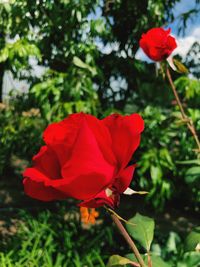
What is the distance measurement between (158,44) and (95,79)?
2.69 metres

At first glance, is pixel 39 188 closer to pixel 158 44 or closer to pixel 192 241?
pixel 192 241

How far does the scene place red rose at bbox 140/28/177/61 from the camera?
1442 millimetres

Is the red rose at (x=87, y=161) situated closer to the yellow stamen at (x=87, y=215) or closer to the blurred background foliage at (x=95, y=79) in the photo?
the yellow stamen at (x=87, y=215)

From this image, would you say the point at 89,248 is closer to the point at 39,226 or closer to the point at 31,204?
the point at 39,226

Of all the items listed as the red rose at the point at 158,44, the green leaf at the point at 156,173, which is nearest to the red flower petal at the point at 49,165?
the red rose at the point at 158,44

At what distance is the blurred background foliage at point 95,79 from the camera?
3.36m

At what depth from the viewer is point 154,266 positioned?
0.99 m

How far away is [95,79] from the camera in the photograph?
13.5ft

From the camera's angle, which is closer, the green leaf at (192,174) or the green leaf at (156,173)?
the green leaf at (192,174)

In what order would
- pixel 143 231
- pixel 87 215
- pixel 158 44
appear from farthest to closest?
pixel 158 44, pixel 87 215, pixel 143 231

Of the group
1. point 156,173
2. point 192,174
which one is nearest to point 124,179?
point 192,174

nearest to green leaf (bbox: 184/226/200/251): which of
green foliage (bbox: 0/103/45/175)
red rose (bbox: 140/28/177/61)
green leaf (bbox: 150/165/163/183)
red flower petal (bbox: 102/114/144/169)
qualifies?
red flower petal (bbox: 102/114/144/169)

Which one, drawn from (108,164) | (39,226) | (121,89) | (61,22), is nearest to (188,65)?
(121,89)

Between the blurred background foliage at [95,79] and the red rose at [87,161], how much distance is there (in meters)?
2.04
